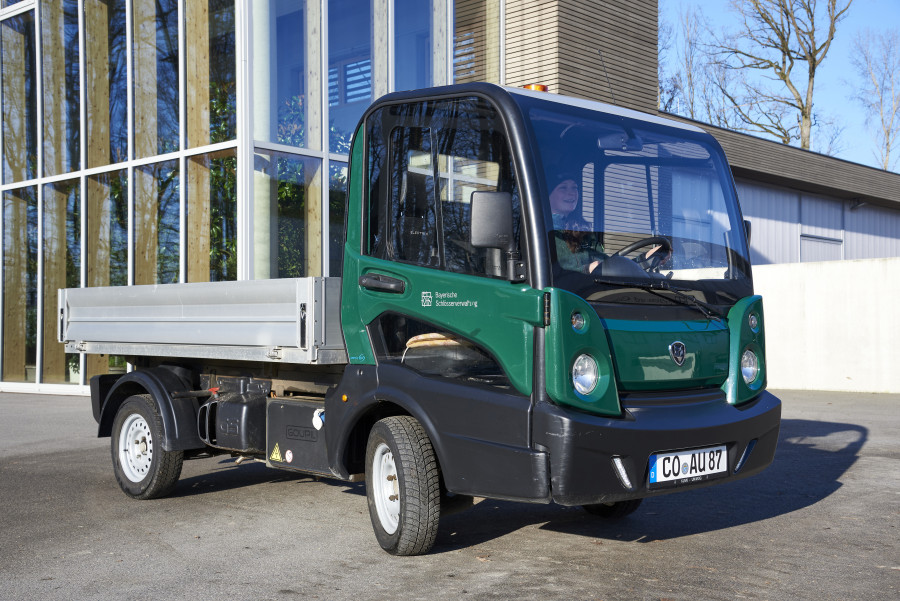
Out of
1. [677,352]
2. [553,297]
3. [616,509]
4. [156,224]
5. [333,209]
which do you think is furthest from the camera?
[156,224]

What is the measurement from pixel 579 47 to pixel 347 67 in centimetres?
484

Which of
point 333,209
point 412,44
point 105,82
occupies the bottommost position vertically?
point 333,209

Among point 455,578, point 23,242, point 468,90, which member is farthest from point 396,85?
point 455,578

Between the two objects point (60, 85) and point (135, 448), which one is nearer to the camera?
point (135, 448)

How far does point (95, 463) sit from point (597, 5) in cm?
1272

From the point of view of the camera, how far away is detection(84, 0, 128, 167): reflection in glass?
15664 mm

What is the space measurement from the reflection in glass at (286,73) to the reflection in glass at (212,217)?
2.57 feet

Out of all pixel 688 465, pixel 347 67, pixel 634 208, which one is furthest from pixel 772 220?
pixel 688 465

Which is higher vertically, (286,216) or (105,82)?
(105,82)

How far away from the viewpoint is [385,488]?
211 inches

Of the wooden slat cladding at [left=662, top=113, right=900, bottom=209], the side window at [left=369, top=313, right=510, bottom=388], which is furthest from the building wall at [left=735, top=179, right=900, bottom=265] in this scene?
Result: the side window at [left=369, top=313, right=510, bottom=388]

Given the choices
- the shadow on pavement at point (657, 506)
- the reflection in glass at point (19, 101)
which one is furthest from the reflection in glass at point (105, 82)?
the shadow on pavement at point (657, 506)

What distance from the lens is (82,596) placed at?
455 centimetres

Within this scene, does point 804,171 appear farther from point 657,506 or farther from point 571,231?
point 571,231
